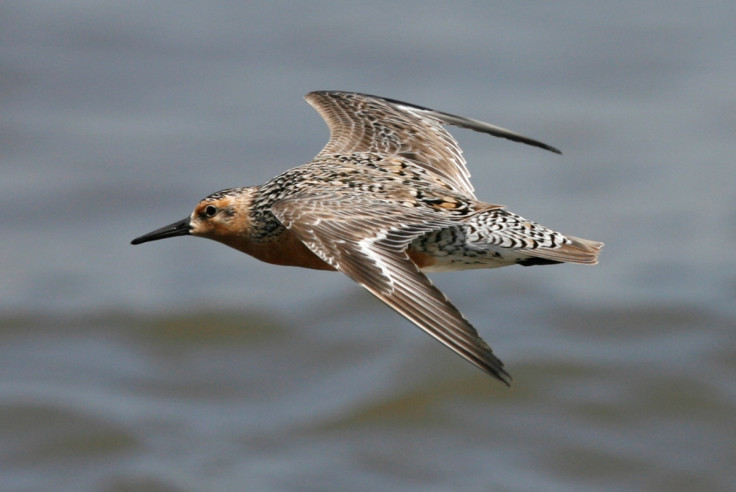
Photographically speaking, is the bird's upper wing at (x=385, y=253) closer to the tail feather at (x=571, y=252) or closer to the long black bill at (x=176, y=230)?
the tail feather at (x=571, y=252)

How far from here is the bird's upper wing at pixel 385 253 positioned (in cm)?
760

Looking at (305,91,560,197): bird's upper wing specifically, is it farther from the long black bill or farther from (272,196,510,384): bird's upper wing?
(272,196,510,384): bird's upper wing

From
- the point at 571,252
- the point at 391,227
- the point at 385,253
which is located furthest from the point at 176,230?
A: the point at 571,252

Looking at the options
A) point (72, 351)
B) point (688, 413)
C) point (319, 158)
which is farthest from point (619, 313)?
point (319, 158)

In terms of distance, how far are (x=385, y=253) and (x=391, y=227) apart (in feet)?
0.86

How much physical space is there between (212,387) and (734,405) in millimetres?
5107

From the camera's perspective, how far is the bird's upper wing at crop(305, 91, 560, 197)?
10438 millimetres

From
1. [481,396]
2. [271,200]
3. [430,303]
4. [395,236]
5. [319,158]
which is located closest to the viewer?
[430,303]

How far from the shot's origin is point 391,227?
334 inches

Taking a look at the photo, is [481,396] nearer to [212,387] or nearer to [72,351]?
[212,387]

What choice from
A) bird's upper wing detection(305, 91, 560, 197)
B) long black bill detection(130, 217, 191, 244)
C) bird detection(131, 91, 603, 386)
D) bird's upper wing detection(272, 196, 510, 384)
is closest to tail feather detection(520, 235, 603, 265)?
bird detection(131, 91, 603, 386)

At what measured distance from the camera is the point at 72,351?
15.7 metres

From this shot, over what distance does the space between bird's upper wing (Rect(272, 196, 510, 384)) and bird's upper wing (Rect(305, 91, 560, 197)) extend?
137 cm

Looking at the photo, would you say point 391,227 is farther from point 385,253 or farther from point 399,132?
point 399,132
